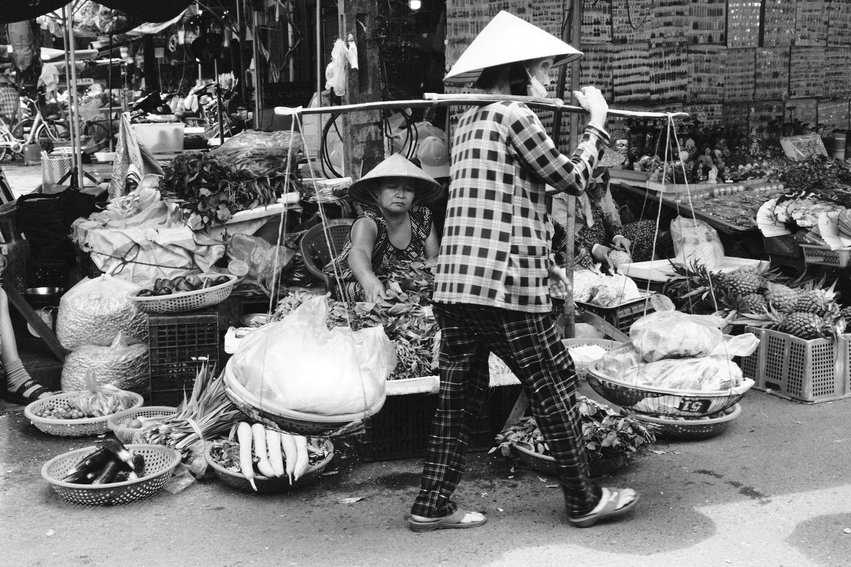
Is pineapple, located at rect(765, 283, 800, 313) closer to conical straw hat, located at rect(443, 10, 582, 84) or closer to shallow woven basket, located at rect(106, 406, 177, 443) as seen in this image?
conical straw hat, located at rect(443, 10, 582, 84)

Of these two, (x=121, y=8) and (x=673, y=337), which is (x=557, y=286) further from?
(x=121, y=8)

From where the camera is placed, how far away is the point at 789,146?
329 inches

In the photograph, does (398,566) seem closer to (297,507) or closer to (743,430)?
(297,507)

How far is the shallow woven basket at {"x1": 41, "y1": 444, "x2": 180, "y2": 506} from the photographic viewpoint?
3967mm

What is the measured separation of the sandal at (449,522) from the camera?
12.2ft

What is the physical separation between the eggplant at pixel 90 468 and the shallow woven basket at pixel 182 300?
1163 millimetres

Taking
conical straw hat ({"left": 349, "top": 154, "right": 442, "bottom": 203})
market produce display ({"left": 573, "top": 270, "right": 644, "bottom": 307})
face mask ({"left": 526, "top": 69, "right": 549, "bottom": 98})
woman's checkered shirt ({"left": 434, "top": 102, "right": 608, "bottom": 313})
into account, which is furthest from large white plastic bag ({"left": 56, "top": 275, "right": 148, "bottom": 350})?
face mask ({"left": 526, "top": 69, "right": 549, "bottom": 98})

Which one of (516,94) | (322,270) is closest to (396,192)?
(322,270)

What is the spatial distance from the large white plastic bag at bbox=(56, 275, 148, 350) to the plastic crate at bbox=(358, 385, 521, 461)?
6.08ft

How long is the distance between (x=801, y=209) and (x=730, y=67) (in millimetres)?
2721

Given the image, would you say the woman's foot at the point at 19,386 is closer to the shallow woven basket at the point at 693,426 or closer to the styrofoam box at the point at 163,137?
the shallow woven basket at the point at 693,426

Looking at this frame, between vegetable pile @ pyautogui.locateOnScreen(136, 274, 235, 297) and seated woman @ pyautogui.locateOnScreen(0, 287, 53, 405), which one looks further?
seated woman @ pyautogui.locateOnScreen(0, 287, 53, 405)

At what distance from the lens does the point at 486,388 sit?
3.76 metres

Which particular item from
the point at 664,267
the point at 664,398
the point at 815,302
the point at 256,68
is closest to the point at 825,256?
the point at 815,302
